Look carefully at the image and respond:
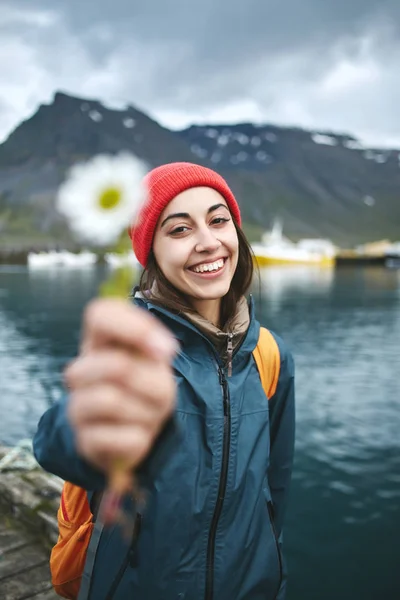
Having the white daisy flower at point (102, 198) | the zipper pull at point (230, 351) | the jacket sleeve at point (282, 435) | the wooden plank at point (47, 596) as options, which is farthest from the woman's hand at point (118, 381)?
the wooden plank at point (47, 596)

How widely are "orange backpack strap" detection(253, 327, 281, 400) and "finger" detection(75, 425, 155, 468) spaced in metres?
2.08

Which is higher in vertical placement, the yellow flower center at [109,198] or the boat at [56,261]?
the yellow flower center at [109,198]

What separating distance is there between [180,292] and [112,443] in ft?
6.37

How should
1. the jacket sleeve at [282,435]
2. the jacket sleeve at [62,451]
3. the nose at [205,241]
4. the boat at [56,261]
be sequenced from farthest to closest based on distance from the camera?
the boat at [56,261], the jacket sleeve at [282,435], the nose at [205,241], the jacket sleeve at [62,451]

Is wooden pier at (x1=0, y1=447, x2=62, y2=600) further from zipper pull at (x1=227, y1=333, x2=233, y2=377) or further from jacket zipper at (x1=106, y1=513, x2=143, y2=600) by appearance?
zipper pull at (x1=227, y1=333, x2=233, y2=377)

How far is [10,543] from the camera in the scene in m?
5.45

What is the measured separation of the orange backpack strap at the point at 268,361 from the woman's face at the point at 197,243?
0.51m

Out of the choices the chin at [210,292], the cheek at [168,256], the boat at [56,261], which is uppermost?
the cheek at [168,256]

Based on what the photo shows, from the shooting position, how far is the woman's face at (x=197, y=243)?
261cm

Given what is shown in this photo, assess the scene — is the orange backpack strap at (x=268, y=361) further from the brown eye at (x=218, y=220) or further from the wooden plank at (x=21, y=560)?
the wooden plank at (x=21, y=560)

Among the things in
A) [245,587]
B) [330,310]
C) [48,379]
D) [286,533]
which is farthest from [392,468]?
[330,310]

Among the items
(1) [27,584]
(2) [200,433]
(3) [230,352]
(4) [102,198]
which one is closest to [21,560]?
(1) [27,584]

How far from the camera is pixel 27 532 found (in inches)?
224

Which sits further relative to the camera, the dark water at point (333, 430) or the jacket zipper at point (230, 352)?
the dark water at point (333, 430)
